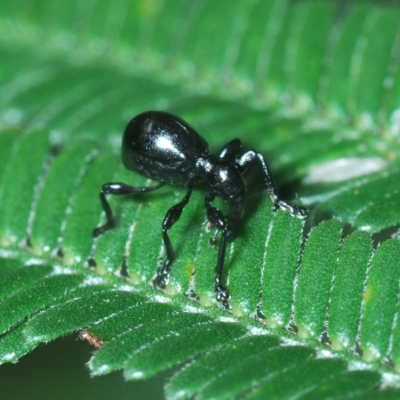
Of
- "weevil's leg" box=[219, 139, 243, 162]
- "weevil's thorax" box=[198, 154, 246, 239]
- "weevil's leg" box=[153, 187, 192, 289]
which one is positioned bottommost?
"weevil's leg" box=[153, 187, 192, 289]

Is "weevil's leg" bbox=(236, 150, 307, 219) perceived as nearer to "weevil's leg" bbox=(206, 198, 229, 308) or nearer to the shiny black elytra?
the shiny black elytra

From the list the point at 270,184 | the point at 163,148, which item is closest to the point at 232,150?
the point at 163,148

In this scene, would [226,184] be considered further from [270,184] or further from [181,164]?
[181,164]

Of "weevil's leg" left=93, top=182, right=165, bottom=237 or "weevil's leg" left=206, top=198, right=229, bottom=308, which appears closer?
"weevil's leg" left=206, top=198, right=229, bottom=308

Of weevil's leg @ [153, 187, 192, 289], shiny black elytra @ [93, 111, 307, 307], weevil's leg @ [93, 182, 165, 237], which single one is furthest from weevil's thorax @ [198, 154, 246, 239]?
weevil's leg @ [93, 182, 165, 237]

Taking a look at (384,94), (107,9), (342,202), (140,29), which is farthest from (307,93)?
(107,9)

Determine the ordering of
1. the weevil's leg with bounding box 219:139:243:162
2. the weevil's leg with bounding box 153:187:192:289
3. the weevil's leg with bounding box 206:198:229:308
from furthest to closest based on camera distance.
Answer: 1. the weevil's leg with bounding box 219:139:243:162
2. the weevil's leg with bounding box 153:187:192:289
3. the weevil's leg with bounding box 206:198:229:308

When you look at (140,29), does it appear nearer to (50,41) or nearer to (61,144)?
(50,41)
